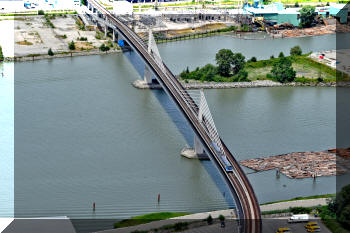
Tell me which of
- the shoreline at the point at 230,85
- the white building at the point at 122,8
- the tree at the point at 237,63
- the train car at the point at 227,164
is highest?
the white building at the point at 122,8

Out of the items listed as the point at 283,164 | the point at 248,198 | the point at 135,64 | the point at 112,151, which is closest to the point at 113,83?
the point at 135,64

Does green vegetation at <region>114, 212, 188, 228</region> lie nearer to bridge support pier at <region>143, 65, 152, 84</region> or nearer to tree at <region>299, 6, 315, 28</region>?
bridge support pier at <region>143, 65, 152, 84</region>

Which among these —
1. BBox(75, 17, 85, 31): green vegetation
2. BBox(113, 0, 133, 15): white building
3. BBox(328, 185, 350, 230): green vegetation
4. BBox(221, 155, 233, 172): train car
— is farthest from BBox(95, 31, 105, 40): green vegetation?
BBox(328, 185, 350, 230): green vegetation

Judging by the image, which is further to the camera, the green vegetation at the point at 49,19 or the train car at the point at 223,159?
the green vegetation at the point at 49,19

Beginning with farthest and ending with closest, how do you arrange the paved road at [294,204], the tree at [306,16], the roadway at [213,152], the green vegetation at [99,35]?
the tree at [306,16], the green vegetation at [99,35], the paved road at [294,204], the roadway at [213,152]

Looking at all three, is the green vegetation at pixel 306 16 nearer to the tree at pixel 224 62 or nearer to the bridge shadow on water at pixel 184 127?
the tree at pixel 224 62

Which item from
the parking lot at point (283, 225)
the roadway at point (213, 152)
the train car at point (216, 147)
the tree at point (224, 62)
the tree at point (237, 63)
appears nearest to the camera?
the roadway at point (213, 152)

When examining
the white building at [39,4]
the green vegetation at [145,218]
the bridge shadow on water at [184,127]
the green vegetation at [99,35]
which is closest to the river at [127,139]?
the bridge shadow on water at [184,127]

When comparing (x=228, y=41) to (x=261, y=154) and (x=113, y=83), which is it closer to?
(x=113, y=83)
